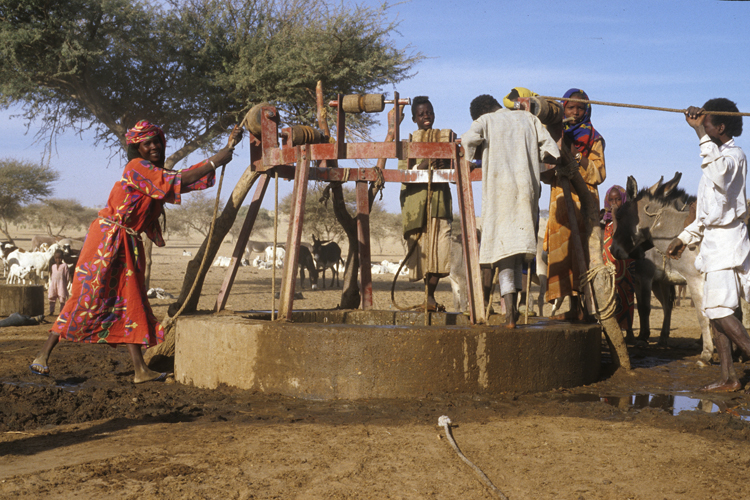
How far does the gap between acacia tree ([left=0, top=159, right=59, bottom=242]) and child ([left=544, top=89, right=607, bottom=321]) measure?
3331 centimetres

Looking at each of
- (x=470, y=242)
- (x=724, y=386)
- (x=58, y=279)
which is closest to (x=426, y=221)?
(x=470, y=242)

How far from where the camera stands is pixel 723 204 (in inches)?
189

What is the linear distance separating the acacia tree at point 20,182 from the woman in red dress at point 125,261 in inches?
1278

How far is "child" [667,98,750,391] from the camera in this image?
4797 millimetres

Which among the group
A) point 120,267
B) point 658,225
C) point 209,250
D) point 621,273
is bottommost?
point 621,273

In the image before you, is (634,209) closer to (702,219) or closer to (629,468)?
(702,219)

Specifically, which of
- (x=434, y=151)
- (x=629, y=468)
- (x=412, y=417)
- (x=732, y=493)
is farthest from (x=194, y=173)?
(x=732, y=493)

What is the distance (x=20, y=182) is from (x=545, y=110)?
3453cm

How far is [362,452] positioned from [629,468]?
121 cm

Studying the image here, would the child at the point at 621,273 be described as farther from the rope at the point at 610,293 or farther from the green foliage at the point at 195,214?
the green foliage at the point at 195,214

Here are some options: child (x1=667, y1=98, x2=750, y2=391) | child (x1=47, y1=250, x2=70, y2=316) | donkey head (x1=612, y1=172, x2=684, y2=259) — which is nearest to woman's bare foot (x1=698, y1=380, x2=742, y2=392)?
child (x1=667, y1=98, x2=750, y2=391)

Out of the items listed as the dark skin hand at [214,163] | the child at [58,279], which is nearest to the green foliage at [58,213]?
the child at [58,279]

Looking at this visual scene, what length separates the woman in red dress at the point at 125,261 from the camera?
4.91 meters

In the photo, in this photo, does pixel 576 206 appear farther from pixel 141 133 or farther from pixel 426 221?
pixel 141 133
